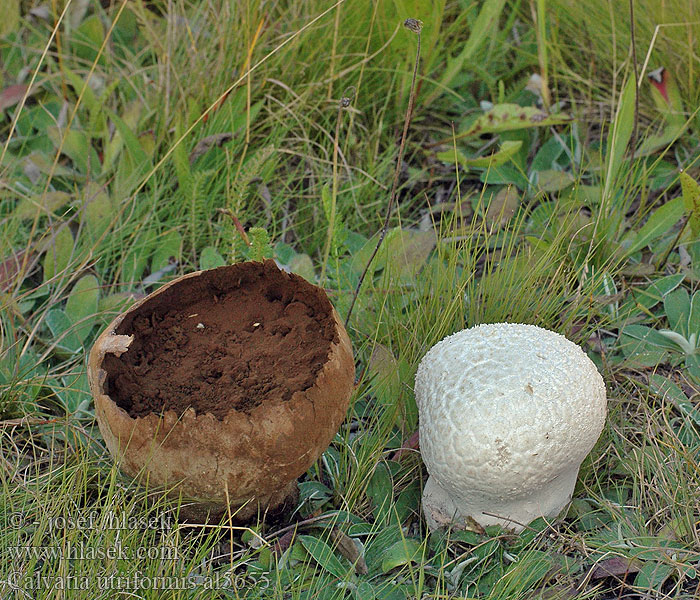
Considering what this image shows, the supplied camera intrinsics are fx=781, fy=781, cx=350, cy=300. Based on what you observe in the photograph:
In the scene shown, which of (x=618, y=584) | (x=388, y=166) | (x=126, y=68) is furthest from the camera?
(x=126, y=68)

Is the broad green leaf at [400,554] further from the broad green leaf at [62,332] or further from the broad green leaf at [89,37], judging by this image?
the broad green leaf at [89,37]

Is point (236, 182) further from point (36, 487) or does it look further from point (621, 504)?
point (621, 504)

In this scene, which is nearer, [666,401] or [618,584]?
[618,584]

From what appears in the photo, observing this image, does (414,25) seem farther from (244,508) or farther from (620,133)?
(244,508)

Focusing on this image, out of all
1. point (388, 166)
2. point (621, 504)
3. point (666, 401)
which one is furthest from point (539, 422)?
point (388, 166)

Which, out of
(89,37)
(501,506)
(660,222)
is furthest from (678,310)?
(89,37)

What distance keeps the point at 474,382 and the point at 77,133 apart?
1.76 m

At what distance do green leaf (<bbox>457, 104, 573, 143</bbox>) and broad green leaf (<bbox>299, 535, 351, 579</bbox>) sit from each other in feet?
4.93

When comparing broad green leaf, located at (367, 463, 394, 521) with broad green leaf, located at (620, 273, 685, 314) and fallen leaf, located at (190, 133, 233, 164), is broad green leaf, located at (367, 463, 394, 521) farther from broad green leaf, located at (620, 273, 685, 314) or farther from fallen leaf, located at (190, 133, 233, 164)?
fallen leaf, located at (190, 133, 233, 164)

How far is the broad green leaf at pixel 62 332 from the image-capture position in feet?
7.11

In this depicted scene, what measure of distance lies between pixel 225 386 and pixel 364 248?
0.90 m

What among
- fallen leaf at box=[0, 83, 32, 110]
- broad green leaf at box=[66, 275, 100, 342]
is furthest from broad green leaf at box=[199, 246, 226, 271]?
fallen leaf at box=[0, 83, 32, 110]

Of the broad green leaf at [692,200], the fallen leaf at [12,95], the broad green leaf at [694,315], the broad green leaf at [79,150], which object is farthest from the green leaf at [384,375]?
the fallen leaf at [12,95]

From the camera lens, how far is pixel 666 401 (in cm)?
198
